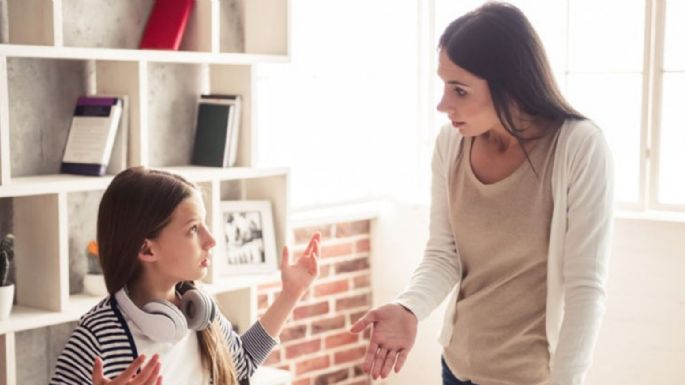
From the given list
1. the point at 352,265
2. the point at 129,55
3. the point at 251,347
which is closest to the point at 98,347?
the point at 251,347

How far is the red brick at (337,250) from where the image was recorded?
162 inches

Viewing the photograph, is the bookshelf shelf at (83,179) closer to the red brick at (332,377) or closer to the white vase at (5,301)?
the white vase at (5,301)

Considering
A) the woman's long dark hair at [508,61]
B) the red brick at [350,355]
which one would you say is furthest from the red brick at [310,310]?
the woman's long dark hair at [508,61]

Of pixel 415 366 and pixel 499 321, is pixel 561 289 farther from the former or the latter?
pixel 415 366

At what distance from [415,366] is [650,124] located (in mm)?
1465

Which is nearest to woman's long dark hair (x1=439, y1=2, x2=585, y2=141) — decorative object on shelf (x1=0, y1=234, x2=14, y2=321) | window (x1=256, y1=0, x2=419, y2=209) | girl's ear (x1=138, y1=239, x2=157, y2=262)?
girl's ear (x1=138, y1=239, x2=157, y2=262)

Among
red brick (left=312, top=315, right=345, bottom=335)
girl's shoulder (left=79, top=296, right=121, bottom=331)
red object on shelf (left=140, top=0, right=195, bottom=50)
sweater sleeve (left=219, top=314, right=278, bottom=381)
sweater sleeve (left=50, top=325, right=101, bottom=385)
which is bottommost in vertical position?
red brick (left=312, top=315, right=345, bottom=335)

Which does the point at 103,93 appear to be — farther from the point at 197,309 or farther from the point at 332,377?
the point at 332,377

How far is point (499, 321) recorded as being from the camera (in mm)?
2246

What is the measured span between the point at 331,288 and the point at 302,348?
0.29 m

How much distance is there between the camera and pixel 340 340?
13.8 feet

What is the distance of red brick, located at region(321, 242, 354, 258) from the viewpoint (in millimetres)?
4120

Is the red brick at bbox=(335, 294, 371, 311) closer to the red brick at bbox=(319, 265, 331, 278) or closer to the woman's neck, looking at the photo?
the red brick at bbox=(319, 265, 331, 278)

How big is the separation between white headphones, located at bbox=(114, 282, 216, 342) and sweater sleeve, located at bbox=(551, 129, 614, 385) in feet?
2.59
